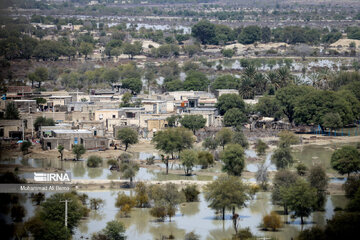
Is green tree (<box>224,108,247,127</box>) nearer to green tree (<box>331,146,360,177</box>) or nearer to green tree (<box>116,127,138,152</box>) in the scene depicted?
green tree (<box>116,127,138,152</box>)

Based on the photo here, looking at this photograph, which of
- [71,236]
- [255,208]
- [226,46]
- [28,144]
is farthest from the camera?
[226,46]

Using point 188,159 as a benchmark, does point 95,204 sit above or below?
above

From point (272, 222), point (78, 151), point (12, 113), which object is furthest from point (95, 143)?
point (272, 222)

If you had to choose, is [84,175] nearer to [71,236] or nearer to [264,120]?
[71,236]

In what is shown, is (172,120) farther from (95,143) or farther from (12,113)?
(12,113)

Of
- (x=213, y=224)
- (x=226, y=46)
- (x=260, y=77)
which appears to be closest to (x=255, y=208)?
(x=213, y=224)

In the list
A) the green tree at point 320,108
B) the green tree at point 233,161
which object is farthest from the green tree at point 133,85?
the green tree at point 233,161

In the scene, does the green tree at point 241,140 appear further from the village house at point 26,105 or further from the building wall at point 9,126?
the village house at point 26,105
